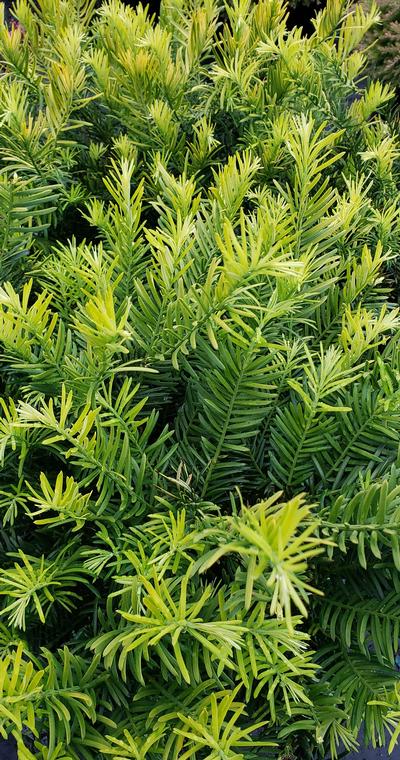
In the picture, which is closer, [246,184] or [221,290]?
[221,290]

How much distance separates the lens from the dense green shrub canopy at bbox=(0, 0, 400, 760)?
1.47 ft

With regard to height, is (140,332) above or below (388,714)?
above

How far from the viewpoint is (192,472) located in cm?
59

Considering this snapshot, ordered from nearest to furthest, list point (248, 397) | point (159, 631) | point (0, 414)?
Answer: 1. point (159, 631)
2. point (248, 397)
3. point (0, 414)

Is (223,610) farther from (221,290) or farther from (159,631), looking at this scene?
(221,290)

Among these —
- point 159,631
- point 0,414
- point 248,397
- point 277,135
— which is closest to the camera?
point 159,631

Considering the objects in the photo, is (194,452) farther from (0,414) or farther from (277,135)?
(277,135)

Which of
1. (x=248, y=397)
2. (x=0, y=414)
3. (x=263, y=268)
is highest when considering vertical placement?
(x=263, y=268)

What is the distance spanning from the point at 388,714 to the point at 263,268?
36 centimetres

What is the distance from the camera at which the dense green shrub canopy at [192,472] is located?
1.47ft

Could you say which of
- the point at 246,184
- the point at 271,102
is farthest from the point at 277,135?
the point at 246,184

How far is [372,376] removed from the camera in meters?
0.60

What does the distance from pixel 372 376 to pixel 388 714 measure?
0.29 meters

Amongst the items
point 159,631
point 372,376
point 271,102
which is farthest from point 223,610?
point 271,102
